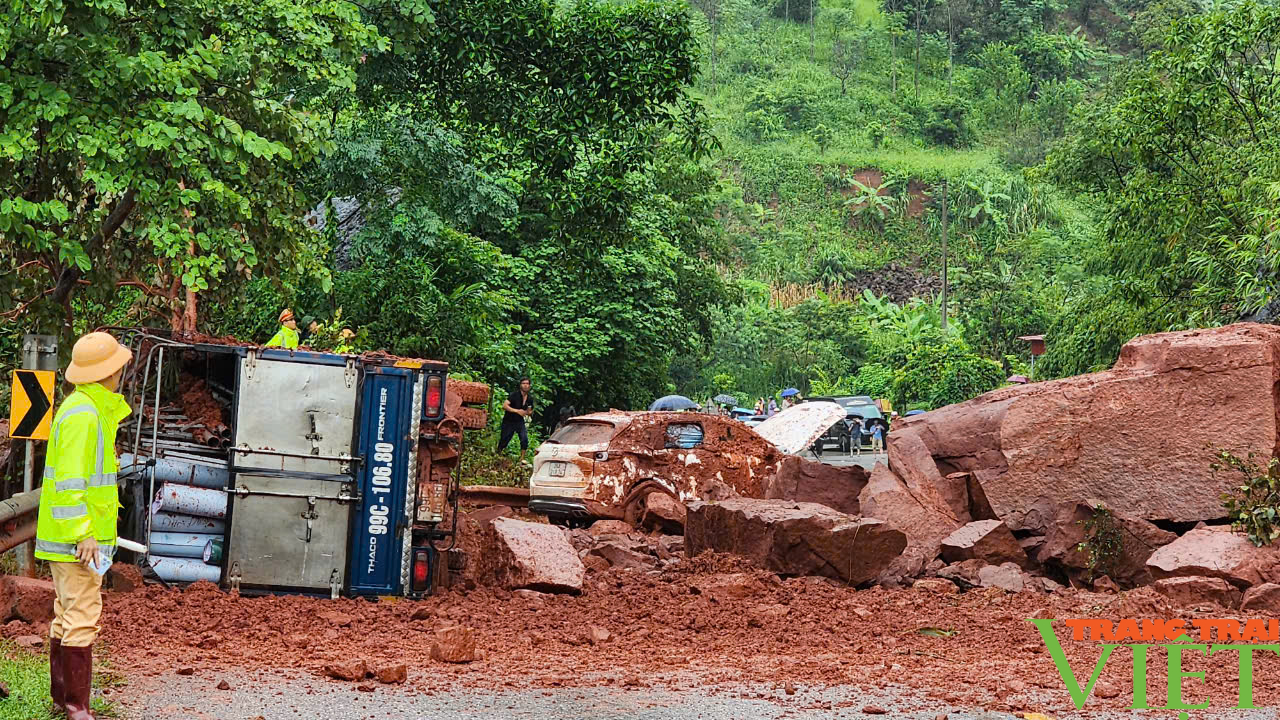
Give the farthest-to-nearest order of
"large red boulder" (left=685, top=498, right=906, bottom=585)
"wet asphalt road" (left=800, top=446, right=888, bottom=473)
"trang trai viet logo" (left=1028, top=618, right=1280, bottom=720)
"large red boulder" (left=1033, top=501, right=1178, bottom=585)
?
"wet asphalt road" (left=800, top=446, right=888, bottom=473) < "large red boulder" (left=1033, top=501, right=1178, bottom=585) < "large red boulder" (left=685, top=498, right=906, bottom=585) < "trang trai viet logo" (left=1028, top=618, right=1280, bottom=720)

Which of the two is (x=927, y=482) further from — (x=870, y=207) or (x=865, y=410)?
(x=870, y=207)

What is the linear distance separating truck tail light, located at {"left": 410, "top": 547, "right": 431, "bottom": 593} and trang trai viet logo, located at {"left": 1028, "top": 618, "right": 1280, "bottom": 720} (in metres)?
4.48

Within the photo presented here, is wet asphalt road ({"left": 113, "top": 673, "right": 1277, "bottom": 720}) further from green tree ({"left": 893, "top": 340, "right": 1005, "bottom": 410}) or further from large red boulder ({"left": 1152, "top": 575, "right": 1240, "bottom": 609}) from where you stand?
green tree ({"left": 893, "top": 340, "right": 1005, "bottom": 410})

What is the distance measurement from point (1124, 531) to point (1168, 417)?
148 centimetres

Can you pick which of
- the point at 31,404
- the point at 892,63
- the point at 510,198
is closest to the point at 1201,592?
the point at 31,404

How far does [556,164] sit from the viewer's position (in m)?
16.5

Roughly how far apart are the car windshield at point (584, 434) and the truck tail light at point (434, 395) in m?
5.98

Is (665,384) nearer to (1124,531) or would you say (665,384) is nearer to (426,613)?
(1124,531)

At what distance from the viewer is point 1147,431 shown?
13.6 metres

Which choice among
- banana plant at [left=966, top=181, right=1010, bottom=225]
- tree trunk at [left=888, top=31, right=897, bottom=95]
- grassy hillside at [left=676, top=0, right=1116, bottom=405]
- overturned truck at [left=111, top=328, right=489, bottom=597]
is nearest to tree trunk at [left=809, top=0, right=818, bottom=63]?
grassy hillside at [left=676, top=0, right=1116, bottom=405]

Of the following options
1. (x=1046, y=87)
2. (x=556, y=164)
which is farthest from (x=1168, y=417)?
(x=1046, y=87)

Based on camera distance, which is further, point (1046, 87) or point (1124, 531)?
point (1046, 87)

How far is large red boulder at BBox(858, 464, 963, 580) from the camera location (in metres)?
13.8

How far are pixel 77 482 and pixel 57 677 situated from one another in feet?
2.91
